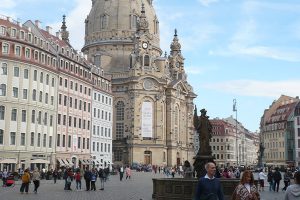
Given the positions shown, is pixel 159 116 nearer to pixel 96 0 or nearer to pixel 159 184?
pixel 96 0

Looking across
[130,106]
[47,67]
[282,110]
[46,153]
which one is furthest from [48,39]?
[282,110]

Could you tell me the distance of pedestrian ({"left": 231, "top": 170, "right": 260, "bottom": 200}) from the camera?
1010 centimetres

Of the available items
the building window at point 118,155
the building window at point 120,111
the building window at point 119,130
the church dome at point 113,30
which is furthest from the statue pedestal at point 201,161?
the church dome at point 113,30

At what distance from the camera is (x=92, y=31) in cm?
12506

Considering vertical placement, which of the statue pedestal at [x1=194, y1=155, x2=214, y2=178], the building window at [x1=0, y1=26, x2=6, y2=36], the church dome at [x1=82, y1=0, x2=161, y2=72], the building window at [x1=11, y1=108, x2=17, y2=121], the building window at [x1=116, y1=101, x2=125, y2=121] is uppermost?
the church dome at [x1=82, y1=0, x2=161, y2=72]

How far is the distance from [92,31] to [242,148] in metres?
82.2

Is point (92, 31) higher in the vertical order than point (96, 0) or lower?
lower

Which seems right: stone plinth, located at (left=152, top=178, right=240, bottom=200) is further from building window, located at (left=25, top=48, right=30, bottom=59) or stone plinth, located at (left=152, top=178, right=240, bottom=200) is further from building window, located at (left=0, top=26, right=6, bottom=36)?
building window, located at (left=25, top=48, right=30, bottom=59)

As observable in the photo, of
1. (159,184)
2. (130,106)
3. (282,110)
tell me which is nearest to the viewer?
(159,184)

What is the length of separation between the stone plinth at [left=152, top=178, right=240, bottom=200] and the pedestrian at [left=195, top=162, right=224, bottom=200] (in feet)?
42.2

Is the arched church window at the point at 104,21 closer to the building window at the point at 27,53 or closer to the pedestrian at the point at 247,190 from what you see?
the building window at the point at 27,53

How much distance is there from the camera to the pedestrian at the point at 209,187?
10.3 m

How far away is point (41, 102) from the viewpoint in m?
64.4

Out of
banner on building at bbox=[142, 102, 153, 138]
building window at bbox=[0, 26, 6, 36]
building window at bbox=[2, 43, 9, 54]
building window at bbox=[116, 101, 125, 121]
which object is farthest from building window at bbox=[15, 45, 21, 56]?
banner on building at bbox=[142, 102, 153, 138]
